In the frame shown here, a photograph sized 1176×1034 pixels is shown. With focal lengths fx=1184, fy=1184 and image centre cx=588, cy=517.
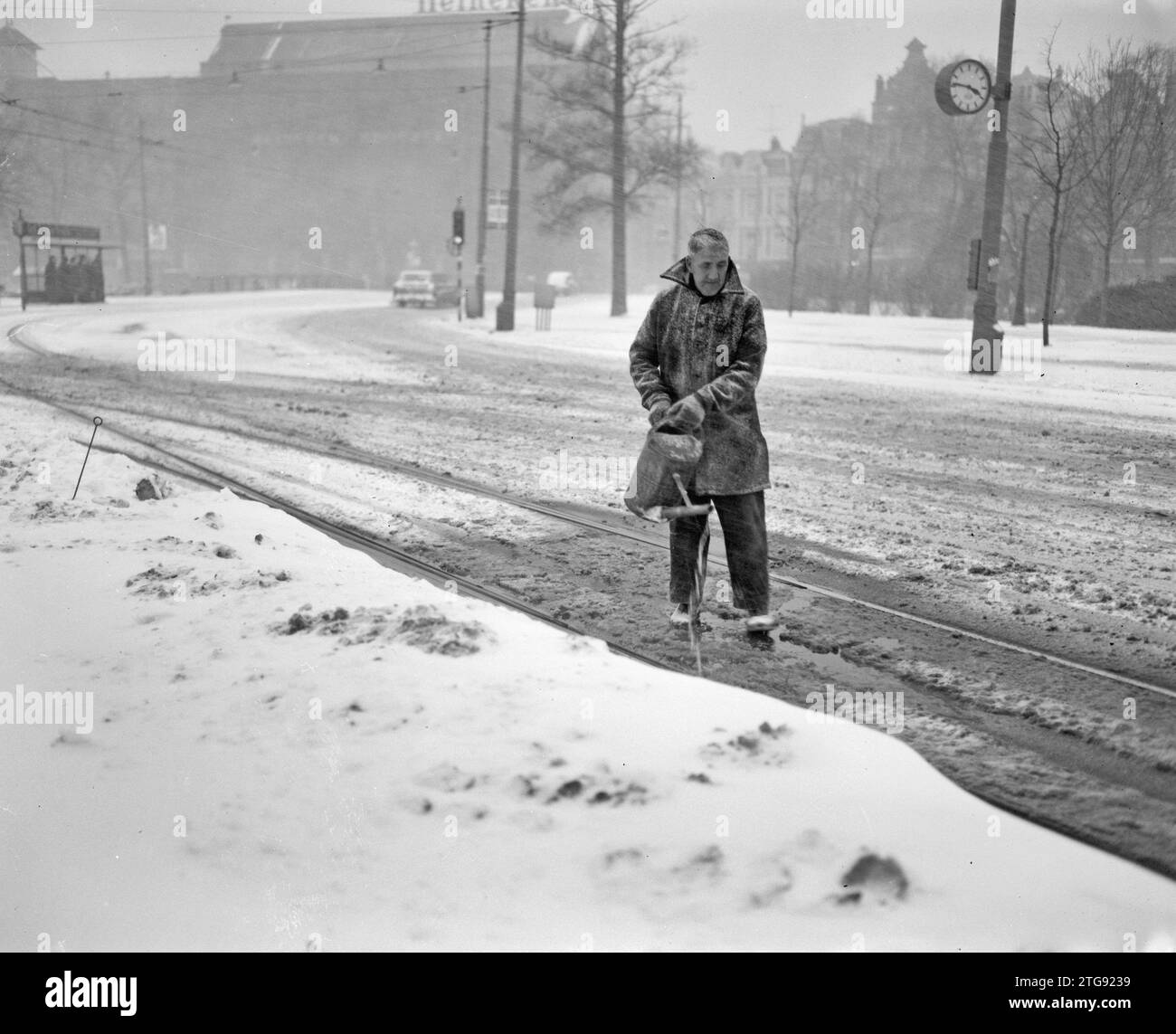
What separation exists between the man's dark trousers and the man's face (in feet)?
2.88

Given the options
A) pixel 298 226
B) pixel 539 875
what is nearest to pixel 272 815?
pixel 539 875

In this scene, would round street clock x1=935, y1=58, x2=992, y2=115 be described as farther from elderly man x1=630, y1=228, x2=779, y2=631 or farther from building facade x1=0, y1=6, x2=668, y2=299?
building facade x1=0, y1=6, x2=668, y2=299

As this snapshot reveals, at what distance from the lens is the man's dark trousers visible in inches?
203

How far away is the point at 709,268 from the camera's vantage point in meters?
4.79

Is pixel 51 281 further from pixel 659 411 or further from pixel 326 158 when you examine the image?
pixel 326 158

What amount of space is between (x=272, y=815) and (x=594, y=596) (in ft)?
8.79

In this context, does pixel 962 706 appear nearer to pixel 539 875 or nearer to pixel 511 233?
pixel 539 875

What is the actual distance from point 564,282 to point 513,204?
38086mm

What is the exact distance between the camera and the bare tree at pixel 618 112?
36156 mm

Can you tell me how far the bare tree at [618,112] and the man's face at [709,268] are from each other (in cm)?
3186

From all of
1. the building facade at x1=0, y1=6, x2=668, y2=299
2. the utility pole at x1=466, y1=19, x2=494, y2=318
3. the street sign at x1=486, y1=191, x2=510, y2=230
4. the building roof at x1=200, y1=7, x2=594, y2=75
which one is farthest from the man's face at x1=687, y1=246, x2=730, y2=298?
the building roof at x1=200, y1=7, x2=594, y2=75

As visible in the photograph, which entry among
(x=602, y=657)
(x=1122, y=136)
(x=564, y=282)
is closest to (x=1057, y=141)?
(x=1122, y=136)

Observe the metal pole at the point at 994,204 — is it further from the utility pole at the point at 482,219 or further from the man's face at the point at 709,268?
the utility pole at the point at 482,219
